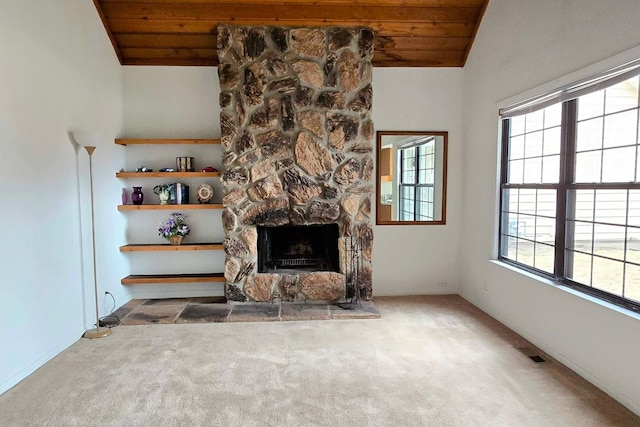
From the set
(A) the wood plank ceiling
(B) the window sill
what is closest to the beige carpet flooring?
(B) the window sill

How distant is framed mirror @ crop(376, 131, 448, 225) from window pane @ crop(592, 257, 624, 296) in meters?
2.04

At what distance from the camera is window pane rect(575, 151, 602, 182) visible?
280 cm

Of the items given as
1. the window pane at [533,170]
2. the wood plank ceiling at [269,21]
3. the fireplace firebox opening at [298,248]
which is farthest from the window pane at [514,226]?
the wood plank ceiling at [269,21]

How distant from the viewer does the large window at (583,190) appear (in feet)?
8.42

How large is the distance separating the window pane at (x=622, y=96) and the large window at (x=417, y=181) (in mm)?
2177

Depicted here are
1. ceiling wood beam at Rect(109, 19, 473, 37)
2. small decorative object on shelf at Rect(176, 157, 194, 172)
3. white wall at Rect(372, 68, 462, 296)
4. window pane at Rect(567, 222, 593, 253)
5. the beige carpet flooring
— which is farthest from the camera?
white wall at Rect(372, 68, 462, 296)

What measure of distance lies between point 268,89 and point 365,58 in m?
1.11

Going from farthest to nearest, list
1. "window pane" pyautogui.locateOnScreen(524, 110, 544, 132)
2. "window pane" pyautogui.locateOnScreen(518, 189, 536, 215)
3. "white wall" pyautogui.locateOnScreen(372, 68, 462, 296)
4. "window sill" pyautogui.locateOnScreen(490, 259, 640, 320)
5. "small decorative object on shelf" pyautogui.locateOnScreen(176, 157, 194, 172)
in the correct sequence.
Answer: "white wall" pyautogui.locateOnScreen(372, 68, 462, 296), "small decorative object on shelf" pyautogui.locateOnScreen(176, 157, 194, 172), "window pane" pyautogui.locateOnScreen(518, 189, 536, 215), "window pane" pyautogui.locateOnScreen(524, 110, 544, 132), "window sill" pyautogui.locateOnScreen(490, 259, 640, 320)

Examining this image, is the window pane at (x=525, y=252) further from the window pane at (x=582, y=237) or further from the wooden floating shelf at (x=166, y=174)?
the wooden floating shelf at (x=166, y=174)

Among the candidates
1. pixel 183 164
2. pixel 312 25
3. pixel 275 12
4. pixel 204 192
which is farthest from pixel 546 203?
pixel 183 164

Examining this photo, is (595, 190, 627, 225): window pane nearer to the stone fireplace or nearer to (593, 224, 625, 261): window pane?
(593, 224, 625, 261): window pane

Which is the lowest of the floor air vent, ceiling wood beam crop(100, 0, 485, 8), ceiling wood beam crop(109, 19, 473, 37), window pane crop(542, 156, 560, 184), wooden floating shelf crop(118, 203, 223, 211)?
the floor air vent

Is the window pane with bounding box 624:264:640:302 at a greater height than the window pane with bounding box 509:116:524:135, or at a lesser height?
lesser

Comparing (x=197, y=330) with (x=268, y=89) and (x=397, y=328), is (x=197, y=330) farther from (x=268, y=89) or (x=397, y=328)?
(x=268, y=89)
